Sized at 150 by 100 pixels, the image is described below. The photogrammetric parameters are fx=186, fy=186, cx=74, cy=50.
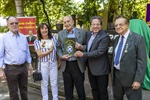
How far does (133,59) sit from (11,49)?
2041 millimetres

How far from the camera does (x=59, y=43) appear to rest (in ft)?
11.6

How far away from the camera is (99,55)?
3.12 metres

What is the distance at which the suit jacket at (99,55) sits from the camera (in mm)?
3104

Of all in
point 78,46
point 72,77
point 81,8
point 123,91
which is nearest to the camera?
point 123,91

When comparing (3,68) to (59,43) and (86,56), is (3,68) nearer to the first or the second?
(59,43)

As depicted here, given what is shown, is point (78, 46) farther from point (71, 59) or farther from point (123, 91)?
point (123, 91)

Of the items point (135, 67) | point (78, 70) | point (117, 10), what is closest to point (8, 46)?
point (78, 70)

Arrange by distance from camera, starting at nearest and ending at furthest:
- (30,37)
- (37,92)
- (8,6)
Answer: (37,92) → (30,37) → (8,6)

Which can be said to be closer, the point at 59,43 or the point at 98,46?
the point at 98,46

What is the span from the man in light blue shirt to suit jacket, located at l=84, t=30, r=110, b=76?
118 centimetres

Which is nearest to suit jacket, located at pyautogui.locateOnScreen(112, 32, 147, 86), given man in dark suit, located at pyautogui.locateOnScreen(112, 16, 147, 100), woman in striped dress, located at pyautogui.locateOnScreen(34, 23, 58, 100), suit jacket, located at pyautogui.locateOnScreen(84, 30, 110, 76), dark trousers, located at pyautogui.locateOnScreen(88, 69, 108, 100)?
man in dark suit, located at pyautogui.locateOnScreen(112, 16, 147, 100)

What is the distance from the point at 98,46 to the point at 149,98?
75.4 inches

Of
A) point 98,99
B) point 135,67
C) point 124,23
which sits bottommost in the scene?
point 98,99

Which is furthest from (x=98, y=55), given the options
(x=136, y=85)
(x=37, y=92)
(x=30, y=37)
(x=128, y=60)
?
(x=30, y=37)
